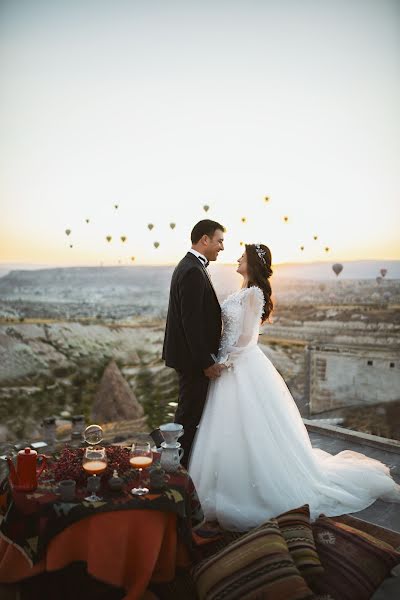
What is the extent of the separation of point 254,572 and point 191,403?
5.00ft

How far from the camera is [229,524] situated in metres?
2.94

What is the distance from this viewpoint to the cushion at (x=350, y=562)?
6.81ft

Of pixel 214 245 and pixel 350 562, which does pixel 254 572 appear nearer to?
pixel 350 562

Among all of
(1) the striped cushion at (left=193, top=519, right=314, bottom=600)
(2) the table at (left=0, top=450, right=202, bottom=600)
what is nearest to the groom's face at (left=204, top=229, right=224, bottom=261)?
(2) the table at (left=0, top=450, right=202, bottom=600)

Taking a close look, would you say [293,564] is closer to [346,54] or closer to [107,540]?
[107,540]

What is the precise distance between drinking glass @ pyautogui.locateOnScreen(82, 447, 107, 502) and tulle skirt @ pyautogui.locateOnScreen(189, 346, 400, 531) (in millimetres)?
985

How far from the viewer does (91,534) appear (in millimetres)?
2090

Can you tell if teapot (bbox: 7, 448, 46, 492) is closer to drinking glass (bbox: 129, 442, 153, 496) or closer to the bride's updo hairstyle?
drinking glass (bbox: 129, 442, 153, 496)

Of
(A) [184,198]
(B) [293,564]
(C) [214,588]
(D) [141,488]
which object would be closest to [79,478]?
(D) [141,488]

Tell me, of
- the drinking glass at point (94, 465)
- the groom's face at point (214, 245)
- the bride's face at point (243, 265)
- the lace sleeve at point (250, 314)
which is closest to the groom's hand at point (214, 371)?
the lace sleeve at point (250, 314)

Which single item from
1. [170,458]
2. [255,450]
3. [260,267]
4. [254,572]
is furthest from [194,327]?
[254,572]

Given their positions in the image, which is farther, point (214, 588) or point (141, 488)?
point (141, 488)

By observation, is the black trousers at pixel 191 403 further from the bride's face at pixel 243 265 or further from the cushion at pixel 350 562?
the cushion at pixel 350 562

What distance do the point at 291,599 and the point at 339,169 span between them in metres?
6.44
